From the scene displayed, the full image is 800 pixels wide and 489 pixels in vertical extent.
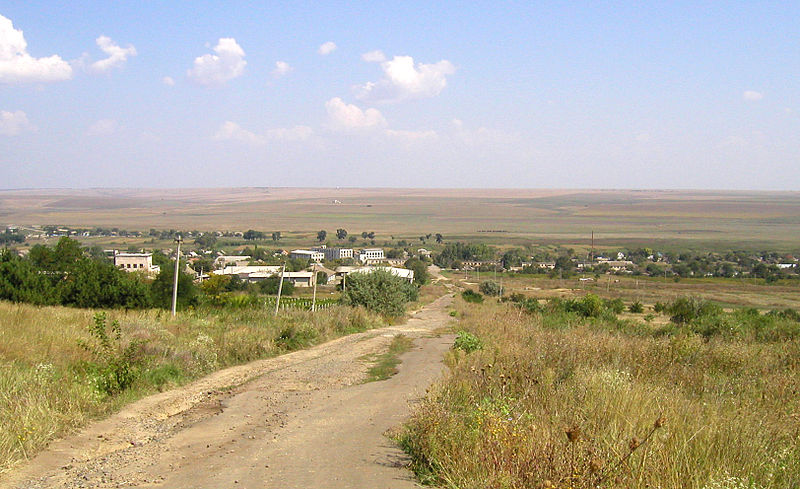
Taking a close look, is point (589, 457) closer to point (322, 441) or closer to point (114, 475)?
point (322, 441)

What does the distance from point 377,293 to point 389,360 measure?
58.2 ft

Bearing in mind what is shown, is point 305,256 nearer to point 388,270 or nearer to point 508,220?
point 388,270

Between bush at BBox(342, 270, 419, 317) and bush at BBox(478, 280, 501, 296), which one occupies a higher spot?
bush at BBox(342, 270, 419, 317)

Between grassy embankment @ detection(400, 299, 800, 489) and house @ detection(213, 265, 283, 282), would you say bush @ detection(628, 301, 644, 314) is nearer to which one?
house @ detection(213, 265, 283, 282)

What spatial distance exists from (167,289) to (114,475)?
25.0 metres

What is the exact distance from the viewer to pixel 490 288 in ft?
208

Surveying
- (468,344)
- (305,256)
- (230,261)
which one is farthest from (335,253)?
(468,344)

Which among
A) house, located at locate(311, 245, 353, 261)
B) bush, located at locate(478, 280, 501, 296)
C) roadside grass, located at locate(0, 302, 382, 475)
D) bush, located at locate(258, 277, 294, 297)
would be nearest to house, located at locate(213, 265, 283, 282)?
bush, located at locate(258, 277, 294, 297)

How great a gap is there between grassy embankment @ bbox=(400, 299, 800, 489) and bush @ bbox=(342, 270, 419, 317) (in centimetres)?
2191

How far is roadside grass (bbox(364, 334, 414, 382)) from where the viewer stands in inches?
474

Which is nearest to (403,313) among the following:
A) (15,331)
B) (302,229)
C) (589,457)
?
(15,331)

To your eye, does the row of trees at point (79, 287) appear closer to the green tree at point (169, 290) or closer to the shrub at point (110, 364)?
the green tree at point (169, 290)

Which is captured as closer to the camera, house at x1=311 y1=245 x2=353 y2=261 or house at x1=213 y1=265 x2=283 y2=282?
house at x1=213 y1=265 x2=283 y2=282

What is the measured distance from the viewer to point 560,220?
463ft
